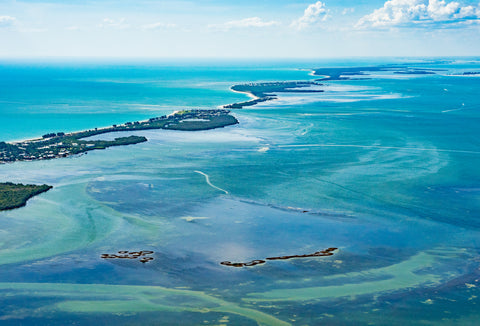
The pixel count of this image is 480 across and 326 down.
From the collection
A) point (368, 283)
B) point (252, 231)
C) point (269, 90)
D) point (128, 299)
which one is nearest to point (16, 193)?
point (252, 231)

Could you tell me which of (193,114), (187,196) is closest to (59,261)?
(187,196)

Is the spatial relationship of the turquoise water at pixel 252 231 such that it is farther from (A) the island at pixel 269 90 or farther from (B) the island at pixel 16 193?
(A) the island at pixel 269 90

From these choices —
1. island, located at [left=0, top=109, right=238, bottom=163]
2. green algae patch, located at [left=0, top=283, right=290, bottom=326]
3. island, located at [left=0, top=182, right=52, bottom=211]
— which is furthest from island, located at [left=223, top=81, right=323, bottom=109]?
green algae patch, located at [left=0, top=283, right=290, bottom=326]

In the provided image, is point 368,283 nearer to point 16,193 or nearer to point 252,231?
point 252,231

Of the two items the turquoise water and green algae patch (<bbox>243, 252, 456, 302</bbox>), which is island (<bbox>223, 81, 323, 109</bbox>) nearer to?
the turquoise water

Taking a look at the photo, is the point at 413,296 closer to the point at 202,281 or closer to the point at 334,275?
the point at 334,275

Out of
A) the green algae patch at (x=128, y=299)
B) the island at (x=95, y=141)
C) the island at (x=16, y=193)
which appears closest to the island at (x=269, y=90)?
the island at (x=95, y=141)
